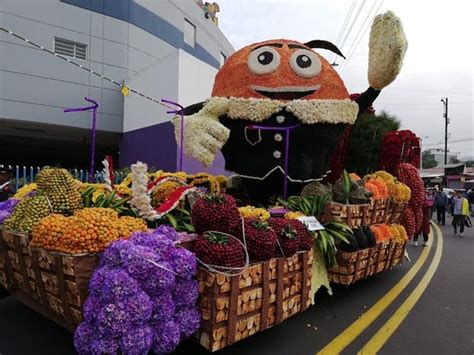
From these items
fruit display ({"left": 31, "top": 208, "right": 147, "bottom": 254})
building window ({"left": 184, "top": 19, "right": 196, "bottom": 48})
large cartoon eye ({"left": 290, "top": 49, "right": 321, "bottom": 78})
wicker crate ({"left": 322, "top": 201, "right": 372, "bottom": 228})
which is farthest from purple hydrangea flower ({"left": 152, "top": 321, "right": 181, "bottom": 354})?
building window ({"left": 184, "top": 19, "right": 196, "bottom": 48})

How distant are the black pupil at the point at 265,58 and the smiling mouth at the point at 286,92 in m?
0.36

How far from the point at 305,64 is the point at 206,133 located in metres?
1.66

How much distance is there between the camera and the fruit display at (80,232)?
107 inches

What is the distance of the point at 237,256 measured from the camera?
2.94m

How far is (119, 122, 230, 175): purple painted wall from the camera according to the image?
13.8m

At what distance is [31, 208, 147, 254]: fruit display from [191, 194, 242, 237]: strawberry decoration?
50cm

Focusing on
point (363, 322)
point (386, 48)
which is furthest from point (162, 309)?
point (386, 48)

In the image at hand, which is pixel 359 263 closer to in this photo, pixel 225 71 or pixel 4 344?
pixel 225 71

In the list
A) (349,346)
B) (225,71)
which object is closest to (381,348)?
(349,346)

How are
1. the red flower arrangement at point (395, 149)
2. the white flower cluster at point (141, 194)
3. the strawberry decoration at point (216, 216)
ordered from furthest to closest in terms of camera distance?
the red flower arrangement at point (395, 149) < the white flower cluster at point (141, 194) < the strawberry decoration at point (216, 216)

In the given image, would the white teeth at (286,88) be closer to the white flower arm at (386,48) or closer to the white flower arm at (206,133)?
the white flower arm at (206,133)

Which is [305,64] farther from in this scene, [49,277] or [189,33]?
[189,33]

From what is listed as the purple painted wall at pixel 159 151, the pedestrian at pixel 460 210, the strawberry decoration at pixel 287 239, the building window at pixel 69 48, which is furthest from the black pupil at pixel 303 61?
the building window at pixel 69 48

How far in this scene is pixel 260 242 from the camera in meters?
3.17
